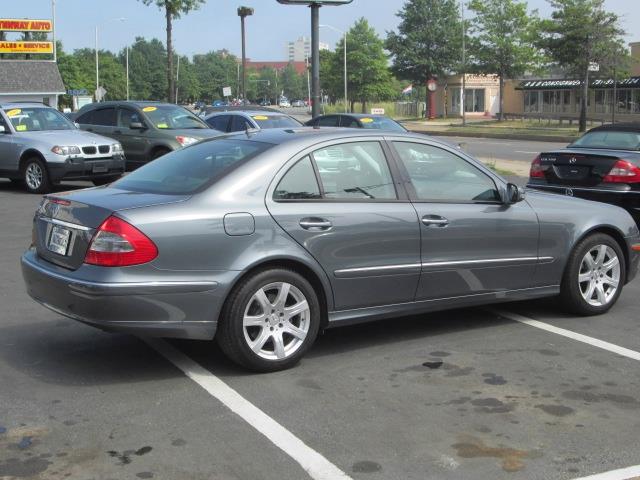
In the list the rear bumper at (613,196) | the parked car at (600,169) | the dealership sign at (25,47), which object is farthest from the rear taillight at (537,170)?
the dealership sign at (25,47)

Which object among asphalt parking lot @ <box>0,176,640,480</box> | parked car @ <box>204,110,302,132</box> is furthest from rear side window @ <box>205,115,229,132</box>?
asphalt parking lot @ <box>0,176,640,480</box>

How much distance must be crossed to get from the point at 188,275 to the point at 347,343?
1551mm

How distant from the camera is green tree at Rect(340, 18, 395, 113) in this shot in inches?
3113

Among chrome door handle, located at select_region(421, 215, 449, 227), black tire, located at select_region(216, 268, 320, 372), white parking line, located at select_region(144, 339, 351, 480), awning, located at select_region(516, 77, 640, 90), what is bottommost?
white parking line, located at select_region(144, 339, 351, 480)

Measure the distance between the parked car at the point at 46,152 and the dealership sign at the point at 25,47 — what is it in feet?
165

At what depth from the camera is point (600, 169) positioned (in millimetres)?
10055

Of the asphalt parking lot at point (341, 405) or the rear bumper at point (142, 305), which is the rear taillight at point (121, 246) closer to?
the rear bumper at point (142, 305)

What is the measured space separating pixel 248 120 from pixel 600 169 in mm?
9466

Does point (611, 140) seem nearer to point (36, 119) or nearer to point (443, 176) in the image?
point (443, 176)

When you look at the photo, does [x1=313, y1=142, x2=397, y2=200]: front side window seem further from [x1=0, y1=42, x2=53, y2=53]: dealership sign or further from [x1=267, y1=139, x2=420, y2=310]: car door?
[x1=0, y1=42, x2=53, y2=53]: dealership sign

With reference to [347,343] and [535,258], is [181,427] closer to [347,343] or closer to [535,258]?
[347,343]

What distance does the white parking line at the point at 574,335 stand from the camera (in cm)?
556

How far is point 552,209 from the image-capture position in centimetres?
618

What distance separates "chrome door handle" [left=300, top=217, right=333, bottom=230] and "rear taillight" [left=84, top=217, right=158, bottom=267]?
957 mm
